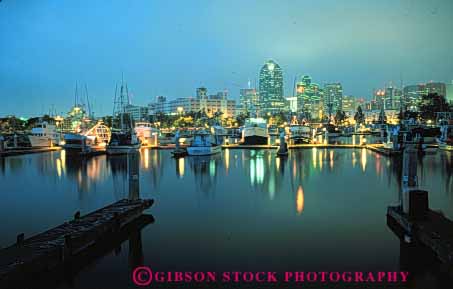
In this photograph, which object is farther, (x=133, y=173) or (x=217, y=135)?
(x=217, y=135)

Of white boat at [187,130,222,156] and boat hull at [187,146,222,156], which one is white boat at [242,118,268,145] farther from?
boat hull at [187,146,222,156]

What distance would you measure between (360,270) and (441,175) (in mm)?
15782

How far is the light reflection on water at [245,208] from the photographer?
8414 millimetres

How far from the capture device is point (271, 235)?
993cm

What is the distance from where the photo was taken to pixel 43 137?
5081 cm

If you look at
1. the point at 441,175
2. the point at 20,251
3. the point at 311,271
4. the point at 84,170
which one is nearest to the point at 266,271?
the point at 311,271

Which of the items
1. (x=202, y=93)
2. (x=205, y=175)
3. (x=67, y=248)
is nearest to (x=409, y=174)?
(x=67, y=248)

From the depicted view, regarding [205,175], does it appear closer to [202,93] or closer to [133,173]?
[133,173]

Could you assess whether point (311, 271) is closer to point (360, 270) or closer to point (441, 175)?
Result: point (360, 270)

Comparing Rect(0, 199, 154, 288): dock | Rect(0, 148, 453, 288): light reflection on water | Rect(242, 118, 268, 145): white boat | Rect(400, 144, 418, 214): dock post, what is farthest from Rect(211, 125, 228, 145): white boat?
Rect(0, 199, 154, 288): dock

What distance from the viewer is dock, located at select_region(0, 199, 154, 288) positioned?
21.2 ft

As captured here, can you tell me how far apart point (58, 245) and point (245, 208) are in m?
7.25

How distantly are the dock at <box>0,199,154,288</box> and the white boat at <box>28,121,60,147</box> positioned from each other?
45.1m

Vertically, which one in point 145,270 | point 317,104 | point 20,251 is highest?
point 317,104
